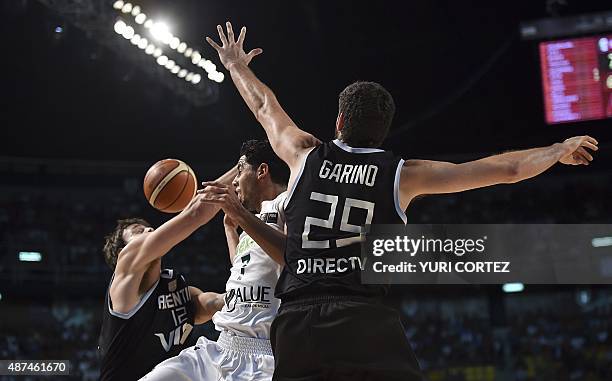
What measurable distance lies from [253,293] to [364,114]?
1353 millimetres

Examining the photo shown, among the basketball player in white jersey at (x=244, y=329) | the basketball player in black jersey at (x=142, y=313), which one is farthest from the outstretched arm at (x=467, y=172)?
the basketball player in black jersey at (x=142, y=313)

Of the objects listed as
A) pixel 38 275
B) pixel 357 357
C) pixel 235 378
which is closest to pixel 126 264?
pixel 235 378

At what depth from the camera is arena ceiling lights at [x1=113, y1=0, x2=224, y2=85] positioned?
1174 centimetres

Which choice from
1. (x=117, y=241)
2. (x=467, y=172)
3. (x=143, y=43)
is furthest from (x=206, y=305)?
(x=143, y=43)

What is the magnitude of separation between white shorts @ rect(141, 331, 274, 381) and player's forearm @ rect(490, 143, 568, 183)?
1619 mm

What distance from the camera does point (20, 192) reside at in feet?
66.0

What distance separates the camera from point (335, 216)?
2748 mm

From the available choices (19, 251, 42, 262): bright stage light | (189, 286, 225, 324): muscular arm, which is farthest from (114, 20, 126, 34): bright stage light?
(189, 286, 225, 324): muscular arm

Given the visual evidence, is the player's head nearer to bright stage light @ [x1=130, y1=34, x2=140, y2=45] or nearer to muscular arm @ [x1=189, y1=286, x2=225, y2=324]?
muscular arm @ [x1=189, y1=286, x2=225, y2=324]

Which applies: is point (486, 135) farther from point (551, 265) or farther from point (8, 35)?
point (8, 35)

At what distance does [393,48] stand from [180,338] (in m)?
12.8

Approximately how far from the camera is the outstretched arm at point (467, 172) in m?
2.84

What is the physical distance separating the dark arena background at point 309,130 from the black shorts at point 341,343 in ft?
35.1

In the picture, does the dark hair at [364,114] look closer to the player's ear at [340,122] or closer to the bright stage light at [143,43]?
the player's ear at [340,122]
